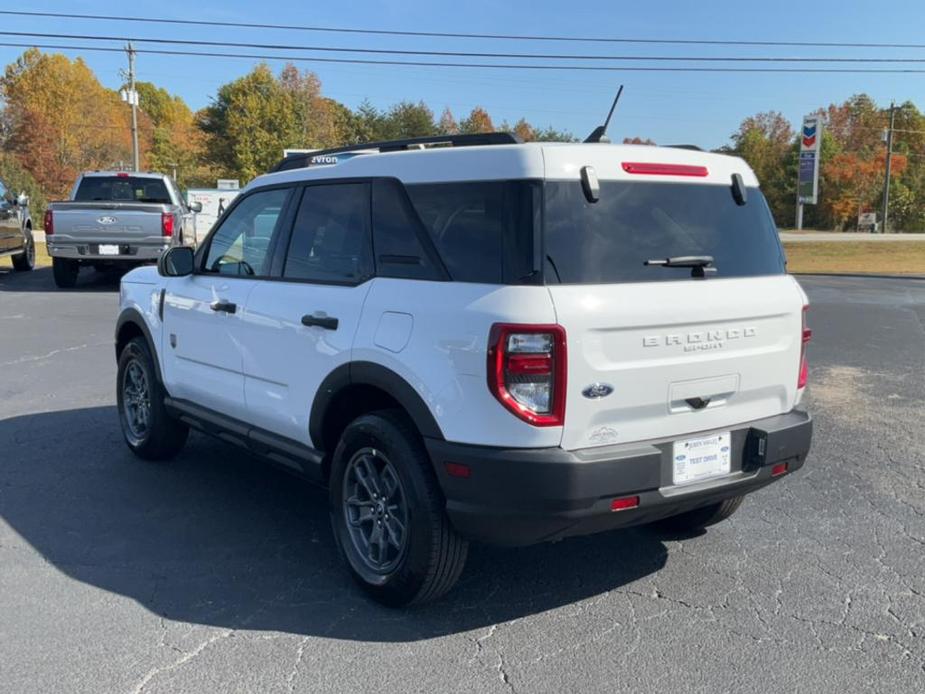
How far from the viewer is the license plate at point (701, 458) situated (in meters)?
3.29

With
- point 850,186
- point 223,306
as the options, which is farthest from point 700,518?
point 850,186

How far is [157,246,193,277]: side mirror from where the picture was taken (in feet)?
16.3

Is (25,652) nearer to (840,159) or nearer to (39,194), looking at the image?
(39,194)

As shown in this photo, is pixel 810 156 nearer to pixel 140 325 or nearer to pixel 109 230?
pixel 109 230

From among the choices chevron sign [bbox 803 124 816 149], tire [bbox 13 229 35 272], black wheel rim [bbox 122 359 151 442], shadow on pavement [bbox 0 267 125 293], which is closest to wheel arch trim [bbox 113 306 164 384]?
black wheel rim [bbox 122 359 151 442]

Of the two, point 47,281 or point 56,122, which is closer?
point 47,281

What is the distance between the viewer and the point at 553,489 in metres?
3.02

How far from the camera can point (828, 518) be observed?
15.2ft

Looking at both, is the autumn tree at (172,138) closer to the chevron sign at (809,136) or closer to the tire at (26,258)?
the chevron sign at (809,136)

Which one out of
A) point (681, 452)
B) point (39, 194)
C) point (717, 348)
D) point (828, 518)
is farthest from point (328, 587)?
point (39, 194)

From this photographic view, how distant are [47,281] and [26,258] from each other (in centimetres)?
198

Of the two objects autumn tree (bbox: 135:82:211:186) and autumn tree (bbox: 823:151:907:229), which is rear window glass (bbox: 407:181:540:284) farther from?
autumn tree (bbox: 823:151:907:229)

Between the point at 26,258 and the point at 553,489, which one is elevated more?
the point at 26,258

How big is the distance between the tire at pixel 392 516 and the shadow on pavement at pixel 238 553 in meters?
0.15
